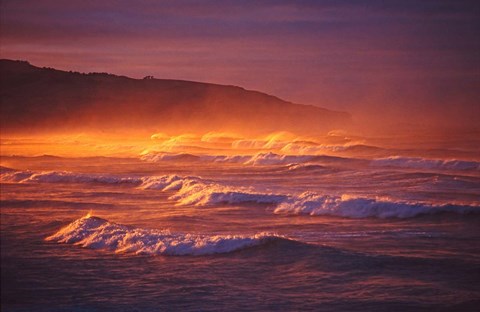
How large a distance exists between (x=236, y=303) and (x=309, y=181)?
1490 cm

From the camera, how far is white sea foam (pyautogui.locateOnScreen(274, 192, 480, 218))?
13.8m

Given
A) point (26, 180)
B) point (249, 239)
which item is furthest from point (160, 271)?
point (26, 180)

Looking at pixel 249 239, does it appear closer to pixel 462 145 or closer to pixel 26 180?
pixel 26 180

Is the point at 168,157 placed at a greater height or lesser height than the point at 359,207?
greater

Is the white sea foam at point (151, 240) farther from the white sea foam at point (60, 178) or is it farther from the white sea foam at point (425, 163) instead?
the white sea foam at point (425, 163)

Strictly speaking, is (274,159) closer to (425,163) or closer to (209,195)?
(425,163)

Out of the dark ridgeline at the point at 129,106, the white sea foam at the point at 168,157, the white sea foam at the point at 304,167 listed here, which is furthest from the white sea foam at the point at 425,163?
the dark ridgeline at the point at 129,106

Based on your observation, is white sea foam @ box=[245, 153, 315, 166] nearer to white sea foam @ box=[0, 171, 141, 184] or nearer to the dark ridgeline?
white sea foam @ box=[0, 171, 141, 184]

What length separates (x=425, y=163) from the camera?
89.2 feet

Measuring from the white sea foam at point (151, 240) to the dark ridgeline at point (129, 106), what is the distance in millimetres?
59921

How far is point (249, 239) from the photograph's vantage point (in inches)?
404

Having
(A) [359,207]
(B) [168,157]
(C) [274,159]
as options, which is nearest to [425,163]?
(C) [274,159]

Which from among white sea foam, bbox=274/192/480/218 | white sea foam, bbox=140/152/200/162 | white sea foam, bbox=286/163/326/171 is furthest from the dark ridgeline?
white sea foam, bbox=274/192/480/218

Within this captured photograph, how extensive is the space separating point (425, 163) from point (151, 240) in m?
19.9
